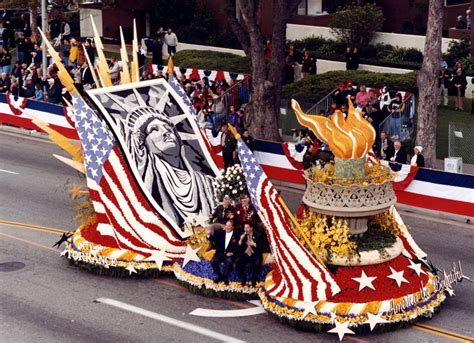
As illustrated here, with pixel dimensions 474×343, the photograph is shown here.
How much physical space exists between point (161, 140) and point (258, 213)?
13.4 ft

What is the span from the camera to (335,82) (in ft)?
122

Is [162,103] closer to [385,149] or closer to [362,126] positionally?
[362,126]

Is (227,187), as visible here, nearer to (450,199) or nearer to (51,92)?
(450,199)

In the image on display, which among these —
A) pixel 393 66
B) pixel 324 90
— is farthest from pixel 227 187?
pixel 393 66

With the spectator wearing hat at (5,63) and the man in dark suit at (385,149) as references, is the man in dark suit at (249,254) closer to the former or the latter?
the man in dark suit at (385,149)

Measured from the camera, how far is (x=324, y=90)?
36688mm

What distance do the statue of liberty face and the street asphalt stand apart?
9.03ft

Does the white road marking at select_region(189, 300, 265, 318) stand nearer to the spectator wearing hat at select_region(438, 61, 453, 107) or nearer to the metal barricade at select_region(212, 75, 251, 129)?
the metal barricade at select_region(212, 75, 251, 129)

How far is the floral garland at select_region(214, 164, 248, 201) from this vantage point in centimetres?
2116

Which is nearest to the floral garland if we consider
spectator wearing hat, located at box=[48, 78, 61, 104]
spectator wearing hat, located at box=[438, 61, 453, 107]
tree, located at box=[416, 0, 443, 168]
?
tree, located at box=[416, 0, 443, 168]

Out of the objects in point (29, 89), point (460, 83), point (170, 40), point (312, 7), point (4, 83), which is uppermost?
point (312, 7)

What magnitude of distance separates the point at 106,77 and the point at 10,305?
5589 mm

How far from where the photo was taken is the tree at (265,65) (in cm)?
3203

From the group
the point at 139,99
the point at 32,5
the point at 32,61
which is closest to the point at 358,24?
the point at 32,61
